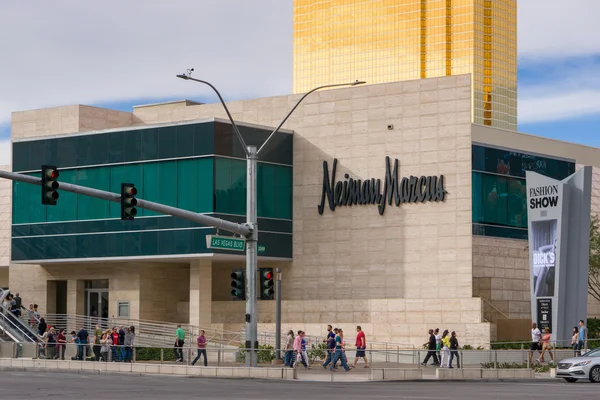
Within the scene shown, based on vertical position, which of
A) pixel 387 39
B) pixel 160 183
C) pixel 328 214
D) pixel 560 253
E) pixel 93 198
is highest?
pixel 387 39

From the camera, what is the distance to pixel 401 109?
185 feet

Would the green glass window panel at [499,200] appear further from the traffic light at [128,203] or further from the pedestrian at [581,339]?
the traffic light at [128,203]

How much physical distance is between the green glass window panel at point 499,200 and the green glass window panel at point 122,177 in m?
15.5

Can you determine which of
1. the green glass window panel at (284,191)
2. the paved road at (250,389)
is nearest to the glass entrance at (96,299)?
the green glass window panel at (284,191)

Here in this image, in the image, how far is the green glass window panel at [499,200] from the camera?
55406 millimetres

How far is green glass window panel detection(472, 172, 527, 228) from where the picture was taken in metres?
55.4

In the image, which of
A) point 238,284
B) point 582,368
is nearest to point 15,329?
point 238,284

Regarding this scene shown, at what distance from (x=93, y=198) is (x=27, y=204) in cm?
471

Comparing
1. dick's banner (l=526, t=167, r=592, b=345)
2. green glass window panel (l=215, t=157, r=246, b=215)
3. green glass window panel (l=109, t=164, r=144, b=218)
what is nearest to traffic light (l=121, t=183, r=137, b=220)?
dick's banner (l=526, t=167, r=592, b=345)

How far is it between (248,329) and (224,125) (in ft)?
57.6

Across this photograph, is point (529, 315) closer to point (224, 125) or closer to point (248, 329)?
point (224, 125)

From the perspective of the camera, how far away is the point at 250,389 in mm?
31938

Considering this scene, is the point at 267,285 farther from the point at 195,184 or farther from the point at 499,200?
the point at 499,200

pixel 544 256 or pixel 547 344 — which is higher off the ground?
pixel 544 256
